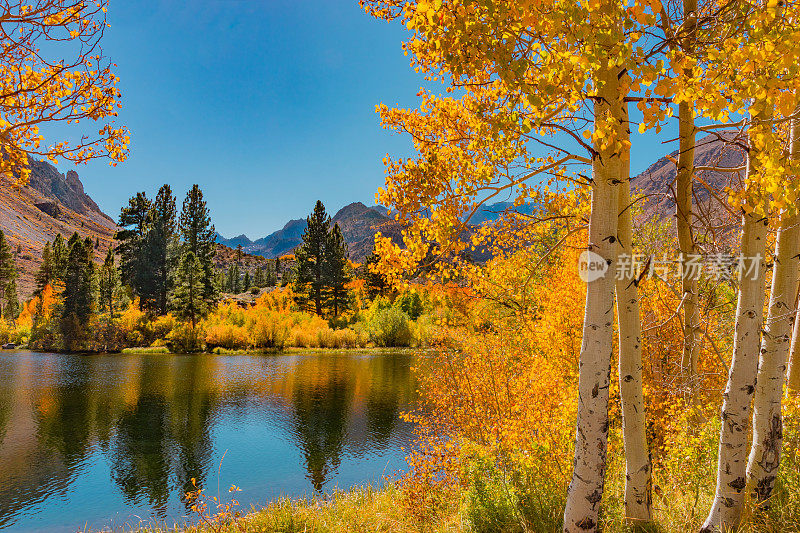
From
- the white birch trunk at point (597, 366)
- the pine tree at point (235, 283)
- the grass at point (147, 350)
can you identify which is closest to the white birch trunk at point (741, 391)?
the white birch trunk at point (597, 366)

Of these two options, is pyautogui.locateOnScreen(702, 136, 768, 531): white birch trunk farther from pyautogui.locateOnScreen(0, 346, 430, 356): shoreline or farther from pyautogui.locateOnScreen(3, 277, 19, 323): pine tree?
pyautogui.locateOnScreen(3, 277, 19, 323): pine tree

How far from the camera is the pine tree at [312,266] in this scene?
162 feet

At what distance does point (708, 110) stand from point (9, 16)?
5.48 meters

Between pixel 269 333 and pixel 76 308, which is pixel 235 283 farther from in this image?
pixel 269 333

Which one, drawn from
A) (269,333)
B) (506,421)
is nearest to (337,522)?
(506,421)

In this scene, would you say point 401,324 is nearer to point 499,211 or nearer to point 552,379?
point 552,379

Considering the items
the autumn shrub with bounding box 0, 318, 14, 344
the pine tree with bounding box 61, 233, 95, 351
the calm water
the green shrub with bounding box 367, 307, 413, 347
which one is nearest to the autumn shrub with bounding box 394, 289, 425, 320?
the green shrub with bounding box 367, 307, 413, 347

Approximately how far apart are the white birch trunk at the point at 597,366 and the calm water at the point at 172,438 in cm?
908

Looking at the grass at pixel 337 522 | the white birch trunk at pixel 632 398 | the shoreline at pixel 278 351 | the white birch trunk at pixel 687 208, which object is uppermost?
the white birch trunk at pixel 687 208

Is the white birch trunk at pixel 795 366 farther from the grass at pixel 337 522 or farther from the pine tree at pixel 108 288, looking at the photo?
the pine tree at pixel 108 288

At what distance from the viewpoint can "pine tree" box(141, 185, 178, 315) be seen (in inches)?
1714

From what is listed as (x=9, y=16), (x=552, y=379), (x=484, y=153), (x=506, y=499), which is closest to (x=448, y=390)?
(x=552, y=379)

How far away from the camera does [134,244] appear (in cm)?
4453

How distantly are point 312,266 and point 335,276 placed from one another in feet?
10.1
